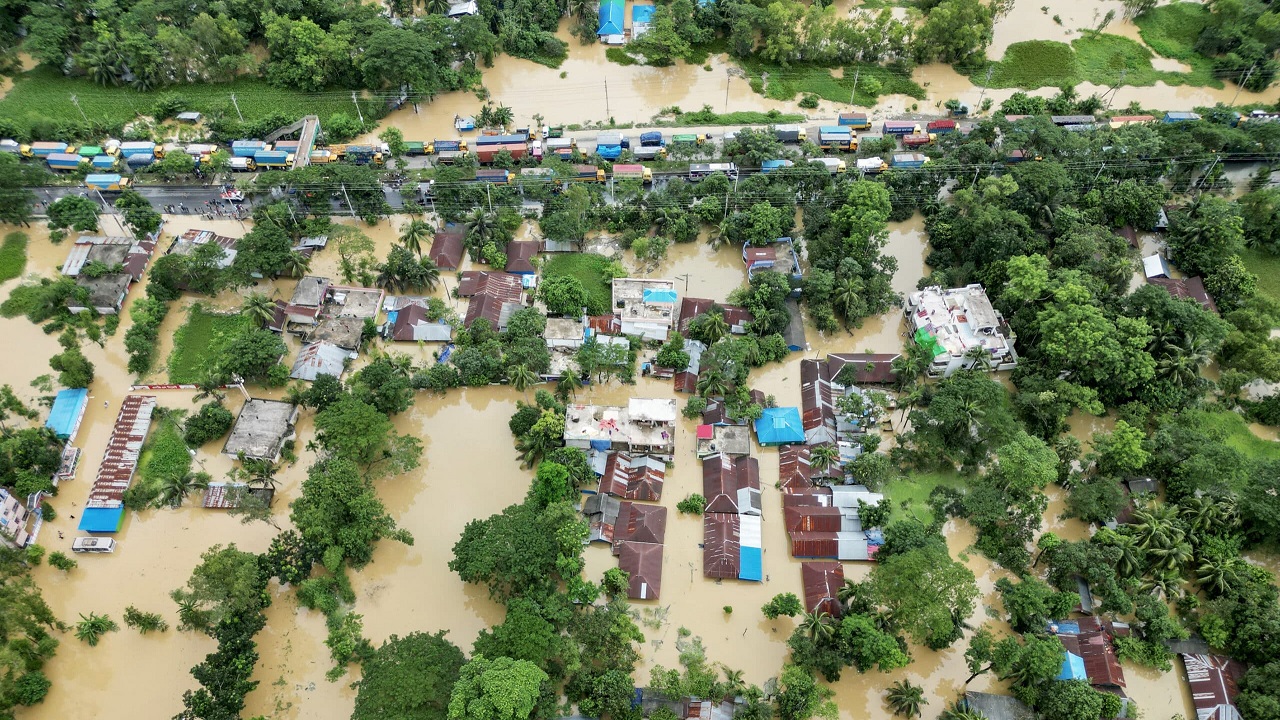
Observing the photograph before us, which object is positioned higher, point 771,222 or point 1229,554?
point 771,222

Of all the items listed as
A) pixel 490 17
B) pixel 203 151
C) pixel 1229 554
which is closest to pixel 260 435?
pixel 203 151

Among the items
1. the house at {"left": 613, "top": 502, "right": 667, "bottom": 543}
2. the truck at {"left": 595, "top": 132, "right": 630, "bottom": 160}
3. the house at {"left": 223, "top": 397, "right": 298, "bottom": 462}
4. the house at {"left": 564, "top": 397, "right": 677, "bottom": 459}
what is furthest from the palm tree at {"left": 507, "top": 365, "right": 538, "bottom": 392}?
the truck at {"left": 595, "top": 132, "right": 630, "bottom": 160}

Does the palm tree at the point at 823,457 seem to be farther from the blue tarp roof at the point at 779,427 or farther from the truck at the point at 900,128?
the truck at the point at 900,128

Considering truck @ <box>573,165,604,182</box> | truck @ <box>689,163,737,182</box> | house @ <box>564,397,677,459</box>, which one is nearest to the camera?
house @ <box>564,397,677,459</box>

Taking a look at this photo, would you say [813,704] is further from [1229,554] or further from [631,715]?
[1229,554]

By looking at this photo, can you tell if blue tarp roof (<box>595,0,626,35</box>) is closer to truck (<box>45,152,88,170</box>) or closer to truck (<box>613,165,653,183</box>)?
truck (<box>613,165,653,183</box>)

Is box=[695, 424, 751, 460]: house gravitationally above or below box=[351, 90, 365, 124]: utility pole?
below
